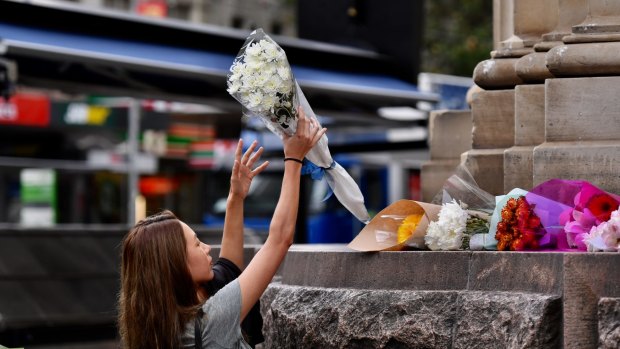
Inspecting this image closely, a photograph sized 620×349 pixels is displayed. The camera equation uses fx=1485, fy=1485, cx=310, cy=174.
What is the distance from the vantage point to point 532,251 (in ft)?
19.2

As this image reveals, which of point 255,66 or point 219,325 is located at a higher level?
point 255,66

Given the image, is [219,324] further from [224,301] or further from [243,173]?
[243,173]

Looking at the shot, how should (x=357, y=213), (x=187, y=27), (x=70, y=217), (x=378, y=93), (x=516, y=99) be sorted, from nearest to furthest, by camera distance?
(x=357, y=213) < (x=516, y=99) < (x=187, y=27) < (x=378, y=93) < (x=70, y=217)

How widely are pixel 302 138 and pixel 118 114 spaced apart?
21.7 m

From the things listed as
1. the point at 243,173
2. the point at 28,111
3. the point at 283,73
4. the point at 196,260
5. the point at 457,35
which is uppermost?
the point at 457,35

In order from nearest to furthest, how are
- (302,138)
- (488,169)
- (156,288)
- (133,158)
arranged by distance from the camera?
(156,288), (302,138), (488,169), (133,158)

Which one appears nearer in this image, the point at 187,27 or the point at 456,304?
the point at 456,304

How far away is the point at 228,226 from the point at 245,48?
751 millimetres

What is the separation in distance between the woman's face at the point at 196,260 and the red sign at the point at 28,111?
2286 centimetres

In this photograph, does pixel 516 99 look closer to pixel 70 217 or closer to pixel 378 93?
pixel 378 93

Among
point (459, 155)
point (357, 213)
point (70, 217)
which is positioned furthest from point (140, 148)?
point (357, 213)

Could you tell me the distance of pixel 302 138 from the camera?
18.4 ft

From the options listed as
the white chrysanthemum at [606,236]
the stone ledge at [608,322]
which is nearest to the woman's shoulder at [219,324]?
the stone ledge at [608,322]

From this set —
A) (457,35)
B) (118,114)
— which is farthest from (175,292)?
(457,35)
